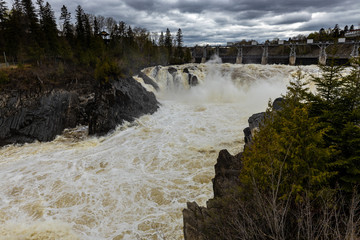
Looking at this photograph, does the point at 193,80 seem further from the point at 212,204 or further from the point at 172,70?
the point at 212,204

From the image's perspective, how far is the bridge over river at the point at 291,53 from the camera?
1980 inches

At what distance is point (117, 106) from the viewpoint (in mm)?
26328

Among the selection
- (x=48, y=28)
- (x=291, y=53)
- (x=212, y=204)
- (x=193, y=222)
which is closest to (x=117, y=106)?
(x=212, y=204)

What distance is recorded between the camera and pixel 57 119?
24.7m

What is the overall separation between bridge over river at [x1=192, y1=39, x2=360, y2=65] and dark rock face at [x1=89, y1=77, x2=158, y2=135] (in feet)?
96.6

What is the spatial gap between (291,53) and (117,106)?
5154 centimetres

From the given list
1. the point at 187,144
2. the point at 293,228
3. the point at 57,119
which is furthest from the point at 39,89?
the point at 293,228

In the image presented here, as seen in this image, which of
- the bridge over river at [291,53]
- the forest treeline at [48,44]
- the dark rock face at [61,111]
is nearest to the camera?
the dark rock face at [61,111]

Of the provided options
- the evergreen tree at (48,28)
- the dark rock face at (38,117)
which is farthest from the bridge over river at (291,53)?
the evergreen tree at (48,28)

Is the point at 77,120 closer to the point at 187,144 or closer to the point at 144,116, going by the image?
Answer: the point at 144,116

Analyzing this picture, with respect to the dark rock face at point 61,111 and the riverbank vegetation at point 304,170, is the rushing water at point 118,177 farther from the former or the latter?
the riverbank vegetation at point 304,170

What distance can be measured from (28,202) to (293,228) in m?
15.0

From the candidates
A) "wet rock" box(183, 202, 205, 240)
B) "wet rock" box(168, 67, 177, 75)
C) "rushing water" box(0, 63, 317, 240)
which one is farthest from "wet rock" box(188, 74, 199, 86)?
"wet rock" box(183, 202, 205, 240)

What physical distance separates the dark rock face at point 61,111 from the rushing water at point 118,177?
1383mm
